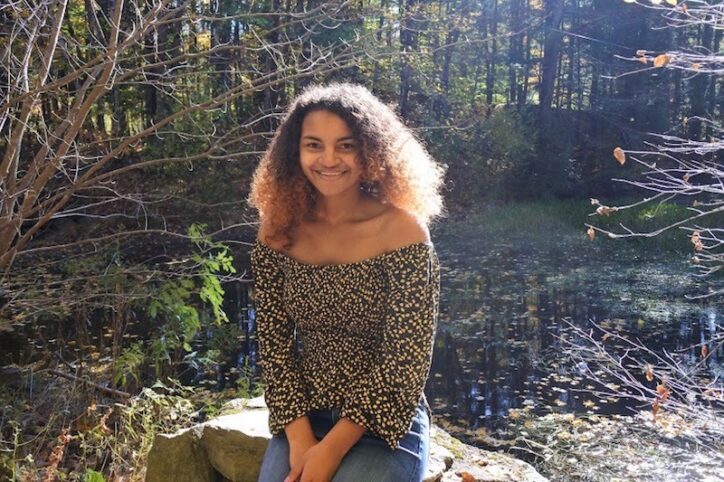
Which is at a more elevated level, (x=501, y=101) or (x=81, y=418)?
(x=501, y=101)

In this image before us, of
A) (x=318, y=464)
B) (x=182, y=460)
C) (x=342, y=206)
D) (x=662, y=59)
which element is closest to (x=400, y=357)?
(x=318, y=464)

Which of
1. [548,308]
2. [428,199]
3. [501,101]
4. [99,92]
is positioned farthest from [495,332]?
[501,101]

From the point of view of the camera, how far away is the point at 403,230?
171cm

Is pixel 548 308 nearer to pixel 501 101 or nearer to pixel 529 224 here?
pixel 529 224

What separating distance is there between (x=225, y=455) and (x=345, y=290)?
0.92m

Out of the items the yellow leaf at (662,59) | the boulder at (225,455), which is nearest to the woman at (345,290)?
the boulder at (225,455)

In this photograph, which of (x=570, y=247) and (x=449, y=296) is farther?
(x=570, y=247)

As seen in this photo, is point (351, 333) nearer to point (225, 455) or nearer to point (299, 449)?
point (299, 449)

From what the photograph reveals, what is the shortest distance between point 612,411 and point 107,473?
10.3ft

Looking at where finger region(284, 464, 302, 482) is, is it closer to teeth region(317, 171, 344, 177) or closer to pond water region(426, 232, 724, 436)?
teeth region(317, 171, 344, 177)

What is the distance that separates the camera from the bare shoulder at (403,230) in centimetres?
169

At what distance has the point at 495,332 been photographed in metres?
6.43

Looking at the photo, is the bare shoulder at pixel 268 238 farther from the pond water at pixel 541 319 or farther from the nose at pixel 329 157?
the pond water at pixel 541 319

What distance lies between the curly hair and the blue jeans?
0.49 metres
